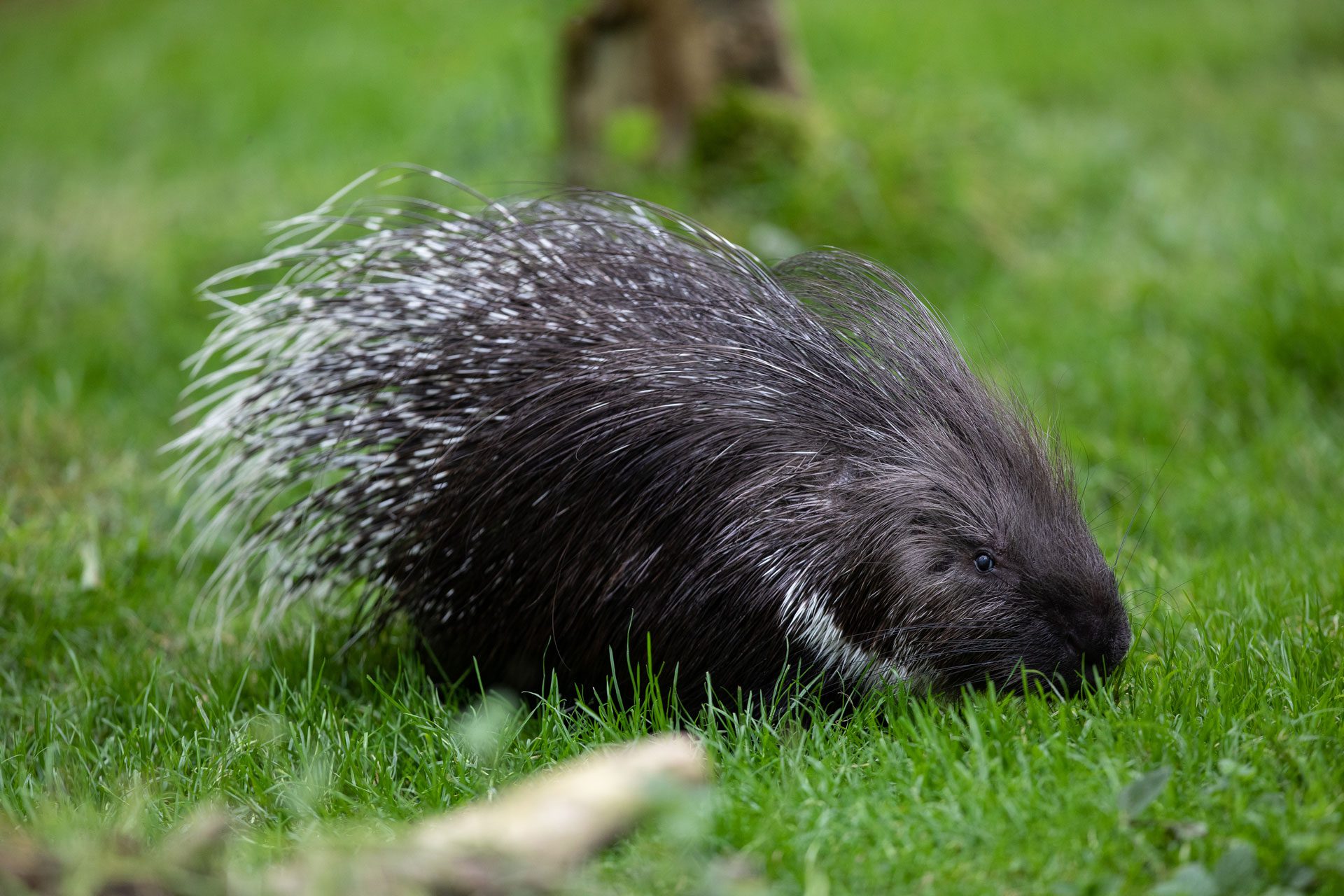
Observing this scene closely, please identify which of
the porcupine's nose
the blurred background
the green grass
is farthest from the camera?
the blurred background

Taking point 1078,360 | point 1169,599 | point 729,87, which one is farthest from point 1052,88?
point 1169,599

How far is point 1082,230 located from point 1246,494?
2575 mm

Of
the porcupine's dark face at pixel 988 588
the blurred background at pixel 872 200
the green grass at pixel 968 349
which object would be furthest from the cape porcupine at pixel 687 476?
the blurred background at pixel 872 200

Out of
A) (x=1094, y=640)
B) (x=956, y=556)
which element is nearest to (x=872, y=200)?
(x=956, y=556)

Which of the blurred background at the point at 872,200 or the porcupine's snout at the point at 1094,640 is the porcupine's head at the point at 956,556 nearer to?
the porcupine's snout at the point at 1094,640

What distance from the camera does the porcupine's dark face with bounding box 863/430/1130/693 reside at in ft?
7.66

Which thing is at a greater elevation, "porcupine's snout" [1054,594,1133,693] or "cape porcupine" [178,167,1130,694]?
"cape porcupine" [178,167,1130,694]

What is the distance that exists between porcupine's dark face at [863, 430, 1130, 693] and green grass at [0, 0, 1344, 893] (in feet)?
0.31

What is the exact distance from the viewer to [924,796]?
204cm

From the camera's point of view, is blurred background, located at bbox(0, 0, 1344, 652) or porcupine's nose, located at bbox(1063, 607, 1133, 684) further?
blurred background, located at bbox(0, 0, 1344, 652)

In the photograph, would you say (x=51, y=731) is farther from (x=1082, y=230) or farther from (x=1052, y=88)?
(x=1052, y=88)

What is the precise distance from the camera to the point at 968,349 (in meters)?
3.52

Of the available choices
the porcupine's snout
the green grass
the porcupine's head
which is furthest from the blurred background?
the porcupine's snout

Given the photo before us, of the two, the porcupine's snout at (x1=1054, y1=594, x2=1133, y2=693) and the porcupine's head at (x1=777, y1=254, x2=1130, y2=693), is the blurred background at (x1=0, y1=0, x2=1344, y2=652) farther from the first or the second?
the porcupine's snout at (x1=1054, y1=594, x2=1133, y2=693)
